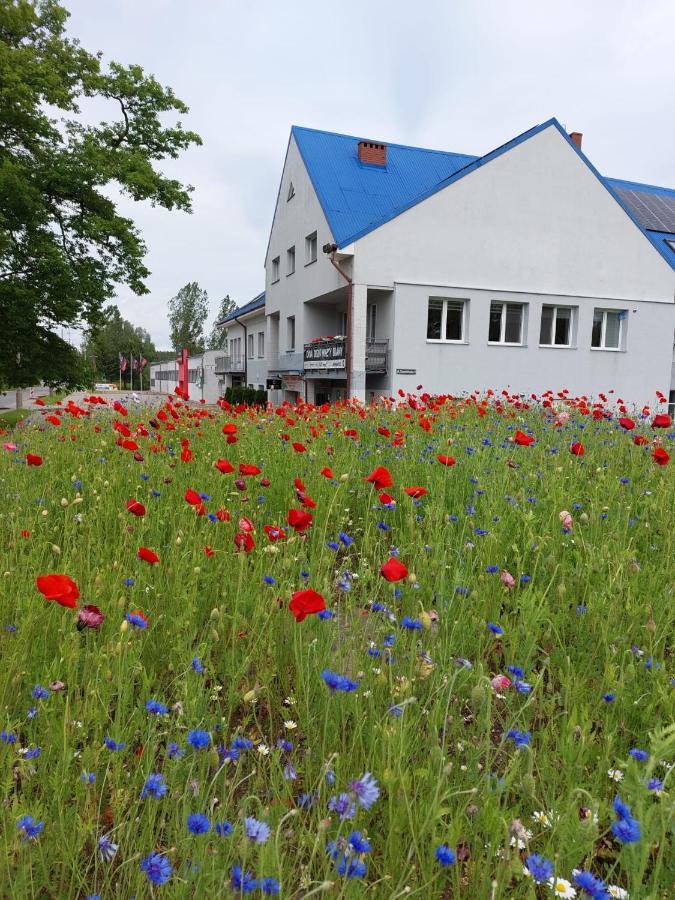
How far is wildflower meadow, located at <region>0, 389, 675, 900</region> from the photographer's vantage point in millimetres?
1176

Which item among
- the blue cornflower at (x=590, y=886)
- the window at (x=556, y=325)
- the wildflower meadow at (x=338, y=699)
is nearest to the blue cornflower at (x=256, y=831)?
→ the wildflower meadow at (x=338, y=699)

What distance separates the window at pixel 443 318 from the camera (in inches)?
741

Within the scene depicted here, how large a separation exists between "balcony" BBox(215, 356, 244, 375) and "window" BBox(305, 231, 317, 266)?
42.5 feet

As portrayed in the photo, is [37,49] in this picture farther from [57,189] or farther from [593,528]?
[593,528]

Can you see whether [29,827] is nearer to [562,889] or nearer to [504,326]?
[562,889]

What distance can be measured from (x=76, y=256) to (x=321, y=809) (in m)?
18.5

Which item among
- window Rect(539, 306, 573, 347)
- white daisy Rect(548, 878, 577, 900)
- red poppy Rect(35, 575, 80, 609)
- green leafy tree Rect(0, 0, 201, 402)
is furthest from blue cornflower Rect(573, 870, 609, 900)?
window Rect(539, 306, 573, 347)

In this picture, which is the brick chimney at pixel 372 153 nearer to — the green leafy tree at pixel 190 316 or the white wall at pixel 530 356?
the white wall at pixel 530 356

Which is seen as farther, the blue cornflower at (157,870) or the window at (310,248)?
the window at (310,248)

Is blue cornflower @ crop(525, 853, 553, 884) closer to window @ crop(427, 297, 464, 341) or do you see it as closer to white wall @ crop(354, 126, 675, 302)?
white wall @ crop(354, 126, 675, 302)

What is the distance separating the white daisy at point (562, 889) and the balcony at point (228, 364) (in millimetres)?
34237

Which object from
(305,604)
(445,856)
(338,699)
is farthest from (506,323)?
(445,856)

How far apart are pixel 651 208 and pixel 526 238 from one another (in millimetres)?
10024

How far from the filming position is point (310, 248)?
22.2 m
